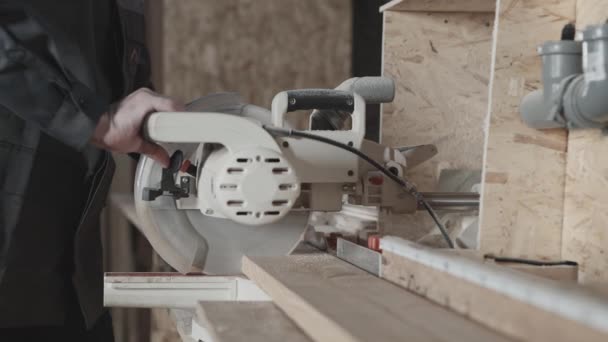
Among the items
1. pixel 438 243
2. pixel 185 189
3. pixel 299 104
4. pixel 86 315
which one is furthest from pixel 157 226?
pixel 438 243

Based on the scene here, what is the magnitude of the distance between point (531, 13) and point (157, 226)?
1.04 m

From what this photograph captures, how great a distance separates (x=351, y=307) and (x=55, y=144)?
1.02 meters

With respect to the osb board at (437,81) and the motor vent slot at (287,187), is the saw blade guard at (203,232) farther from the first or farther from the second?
the osb board at (437,81)

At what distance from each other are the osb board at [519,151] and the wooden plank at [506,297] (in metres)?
0.53

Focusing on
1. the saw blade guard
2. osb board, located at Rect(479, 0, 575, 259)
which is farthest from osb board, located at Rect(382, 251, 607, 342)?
the saw blade guard

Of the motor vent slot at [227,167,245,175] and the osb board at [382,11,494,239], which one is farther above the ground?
the osb board at [382,11,494,239]

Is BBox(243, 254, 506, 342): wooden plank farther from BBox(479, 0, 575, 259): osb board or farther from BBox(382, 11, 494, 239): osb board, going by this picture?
BBox(382, 11, 494, 239): osb board

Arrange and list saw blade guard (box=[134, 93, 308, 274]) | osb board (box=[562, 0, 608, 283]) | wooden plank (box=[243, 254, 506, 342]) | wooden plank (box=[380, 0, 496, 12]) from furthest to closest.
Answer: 1. wooden plank (box=[380, 0, 496, 12])
2. saw blade guard (box=[134, 93, 308, 274])
3. osb board (box=[562, 0, 608, 283])
4. wooden plank (box=[243, 254, 506, 342])

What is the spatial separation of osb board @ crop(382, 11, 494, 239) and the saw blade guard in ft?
2.08

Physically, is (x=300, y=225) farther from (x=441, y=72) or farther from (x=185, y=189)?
(x=441, y=72)

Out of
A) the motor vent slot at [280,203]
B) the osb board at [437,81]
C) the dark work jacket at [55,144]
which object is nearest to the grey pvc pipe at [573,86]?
the motor vent slot at [280,203]

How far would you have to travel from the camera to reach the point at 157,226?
184 cm

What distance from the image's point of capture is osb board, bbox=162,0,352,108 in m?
3.60

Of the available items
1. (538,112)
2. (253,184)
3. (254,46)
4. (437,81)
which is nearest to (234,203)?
(253,184)
